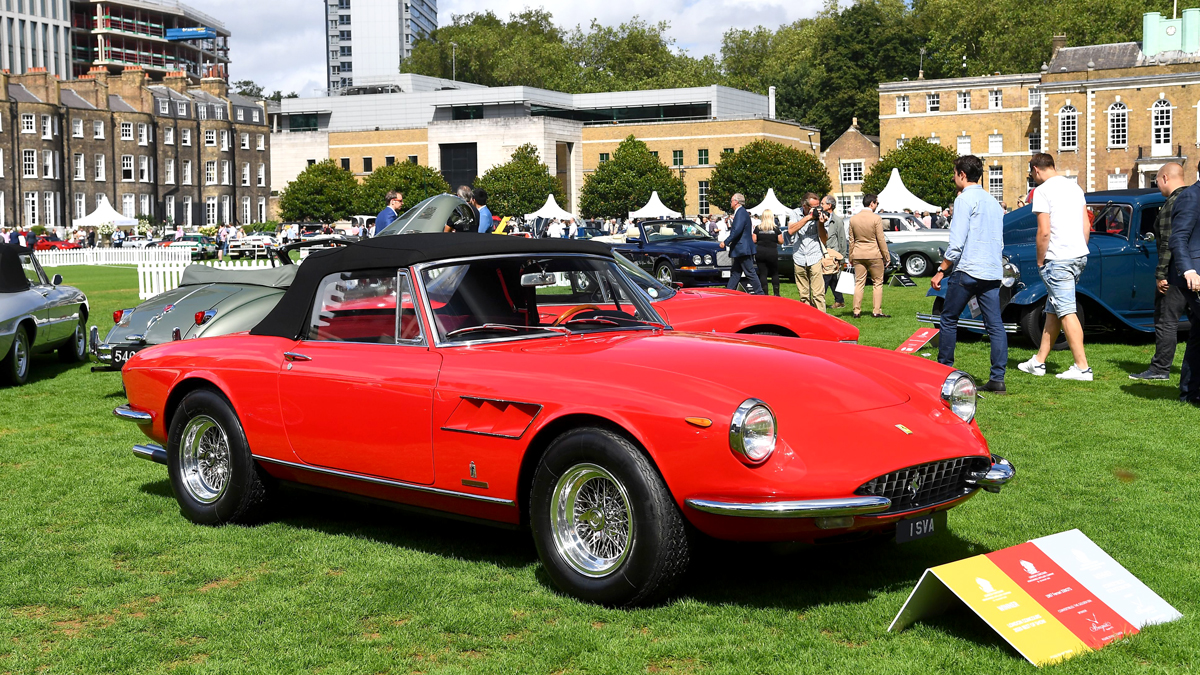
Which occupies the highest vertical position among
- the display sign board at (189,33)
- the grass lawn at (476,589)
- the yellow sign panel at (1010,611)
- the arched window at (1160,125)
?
the display sign board at (189,33)

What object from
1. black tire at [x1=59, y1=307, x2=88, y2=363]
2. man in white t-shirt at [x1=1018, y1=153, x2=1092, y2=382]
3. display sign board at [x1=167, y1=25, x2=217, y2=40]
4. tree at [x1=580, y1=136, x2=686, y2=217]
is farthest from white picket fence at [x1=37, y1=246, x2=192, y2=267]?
display sign board at [x1=167, y1=25, x2=217, y2=40]

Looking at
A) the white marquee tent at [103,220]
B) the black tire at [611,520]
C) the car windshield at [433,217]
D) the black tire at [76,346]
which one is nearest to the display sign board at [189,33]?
the white marquee tent at [103,220]

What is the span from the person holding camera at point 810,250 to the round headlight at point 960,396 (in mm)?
12754

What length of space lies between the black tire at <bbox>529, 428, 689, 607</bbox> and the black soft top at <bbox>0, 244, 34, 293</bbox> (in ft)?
33.2

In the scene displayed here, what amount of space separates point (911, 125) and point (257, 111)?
195ft

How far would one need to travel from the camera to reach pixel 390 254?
233 inches

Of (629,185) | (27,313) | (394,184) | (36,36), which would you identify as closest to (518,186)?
(629,185)

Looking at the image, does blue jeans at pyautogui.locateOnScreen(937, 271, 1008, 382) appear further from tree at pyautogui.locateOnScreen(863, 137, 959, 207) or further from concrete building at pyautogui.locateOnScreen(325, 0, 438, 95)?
concrete building at pyautogui.locateOnScreen(325, 0, 438, 95)

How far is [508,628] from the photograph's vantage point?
182 inches

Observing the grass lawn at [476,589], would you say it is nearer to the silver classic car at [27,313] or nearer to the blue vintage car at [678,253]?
the silver classic car at [27,313]

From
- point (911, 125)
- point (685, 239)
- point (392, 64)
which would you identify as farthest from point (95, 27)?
point (685, 239)

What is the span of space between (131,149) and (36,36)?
4159cm

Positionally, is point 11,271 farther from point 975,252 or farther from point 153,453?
point 975,252

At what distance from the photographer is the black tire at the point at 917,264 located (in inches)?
1184
